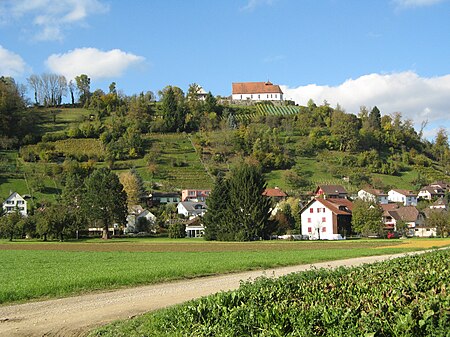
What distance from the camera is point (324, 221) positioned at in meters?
94.9

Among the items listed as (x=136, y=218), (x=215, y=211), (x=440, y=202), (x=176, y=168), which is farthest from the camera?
(x=176, y=168)

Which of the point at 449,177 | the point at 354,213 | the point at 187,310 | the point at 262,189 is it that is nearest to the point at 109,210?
the point at 262,189

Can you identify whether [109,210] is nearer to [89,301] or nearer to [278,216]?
[278,216]

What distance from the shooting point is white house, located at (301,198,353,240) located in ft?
309

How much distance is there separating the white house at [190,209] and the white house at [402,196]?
157 feet

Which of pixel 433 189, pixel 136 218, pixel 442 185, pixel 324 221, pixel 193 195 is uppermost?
pixel 442 185

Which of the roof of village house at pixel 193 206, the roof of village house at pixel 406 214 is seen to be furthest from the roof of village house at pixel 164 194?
the roof of village house at pixel 406 214

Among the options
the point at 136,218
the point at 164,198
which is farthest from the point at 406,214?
the point at 164,198

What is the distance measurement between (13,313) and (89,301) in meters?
2.96

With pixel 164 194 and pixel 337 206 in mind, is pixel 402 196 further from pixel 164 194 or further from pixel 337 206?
pixel 164 194

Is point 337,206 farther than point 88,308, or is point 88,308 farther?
point 337,206

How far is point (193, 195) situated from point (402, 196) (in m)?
52.0

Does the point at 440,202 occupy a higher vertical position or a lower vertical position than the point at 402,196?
lower

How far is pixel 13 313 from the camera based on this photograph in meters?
17.7
